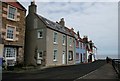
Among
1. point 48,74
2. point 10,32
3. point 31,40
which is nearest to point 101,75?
point 48,74

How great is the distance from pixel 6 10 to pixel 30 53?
31.1 feet

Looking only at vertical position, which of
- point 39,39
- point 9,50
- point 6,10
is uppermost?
point 6,10

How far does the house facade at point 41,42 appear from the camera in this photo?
1167 inches

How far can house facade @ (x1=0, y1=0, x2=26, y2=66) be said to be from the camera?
23.7 m

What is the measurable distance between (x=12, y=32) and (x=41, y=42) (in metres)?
6.32

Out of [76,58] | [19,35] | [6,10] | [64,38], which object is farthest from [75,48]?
[6,10]

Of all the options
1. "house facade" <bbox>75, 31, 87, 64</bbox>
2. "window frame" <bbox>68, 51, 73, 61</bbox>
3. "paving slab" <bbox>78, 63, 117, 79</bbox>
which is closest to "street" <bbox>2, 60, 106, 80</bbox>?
"paving slab" <bbox>78, 63, 117, 79</bbox>

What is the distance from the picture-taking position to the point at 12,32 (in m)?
25.0

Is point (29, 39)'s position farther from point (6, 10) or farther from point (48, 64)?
point (6, 10)

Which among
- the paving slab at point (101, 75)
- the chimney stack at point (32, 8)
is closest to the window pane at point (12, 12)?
the chimney stack at point (32, 8)

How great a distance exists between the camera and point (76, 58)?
43500mm

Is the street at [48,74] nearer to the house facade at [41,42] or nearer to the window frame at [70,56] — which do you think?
the house facade at [41,42]

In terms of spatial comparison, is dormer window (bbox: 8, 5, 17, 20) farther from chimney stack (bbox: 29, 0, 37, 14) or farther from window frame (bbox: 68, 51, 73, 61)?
window frame (bbox: 68, 51, 73, 61)

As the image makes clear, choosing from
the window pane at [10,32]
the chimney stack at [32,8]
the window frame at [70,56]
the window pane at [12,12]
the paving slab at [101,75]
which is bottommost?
the paving slab at [101,75]
